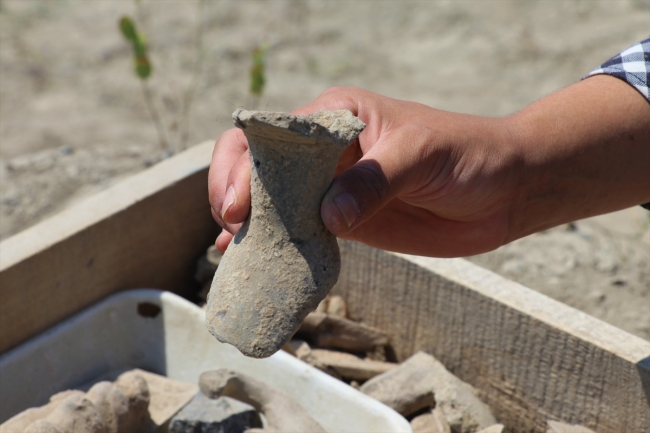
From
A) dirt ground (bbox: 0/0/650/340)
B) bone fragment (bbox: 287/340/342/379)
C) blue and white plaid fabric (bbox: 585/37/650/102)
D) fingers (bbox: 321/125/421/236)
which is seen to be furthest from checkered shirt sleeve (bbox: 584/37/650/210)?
dirt ground (bbox: 0/0/650/340)

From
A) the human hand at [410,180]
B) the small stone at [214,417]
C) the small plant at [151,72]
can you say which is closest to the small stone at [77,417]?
the small stone at [214,417]

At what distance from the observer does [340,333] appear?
2740 mm

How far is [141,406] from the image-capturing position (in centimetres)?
232

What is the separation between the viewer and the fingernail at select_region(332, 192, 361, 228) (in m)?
1.66

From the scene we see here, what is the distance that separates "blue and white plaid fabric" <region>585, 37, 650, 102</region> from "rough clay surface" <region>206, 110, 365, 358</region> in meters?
1.01

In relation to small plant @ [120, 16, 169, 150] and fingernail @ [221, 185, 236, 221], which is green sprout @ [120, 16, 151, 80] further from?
fingernail @ [221, 185, 236, 221]

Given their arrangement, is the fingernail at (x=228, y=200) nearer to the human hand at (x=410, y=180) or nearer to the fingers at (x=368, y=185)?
the human hand at (x=410, y=180)

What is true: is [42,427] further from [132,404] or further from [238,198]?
[238,198]

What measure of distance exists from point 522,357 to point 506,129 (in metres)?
0.75

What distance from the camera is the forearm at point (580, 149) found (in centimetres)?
213

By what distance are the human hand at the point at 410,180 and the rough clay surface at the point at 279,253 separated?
0.06 metres

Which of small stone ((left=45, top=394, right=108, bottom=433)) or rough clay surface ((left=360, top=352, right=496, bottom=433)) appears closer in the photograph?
small stone ((left=45, top=394, right=108, bottom=433))

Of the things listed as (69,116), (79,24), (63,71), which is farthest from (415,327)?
(79,24)

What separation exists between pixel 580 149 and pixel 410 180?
0.63m
